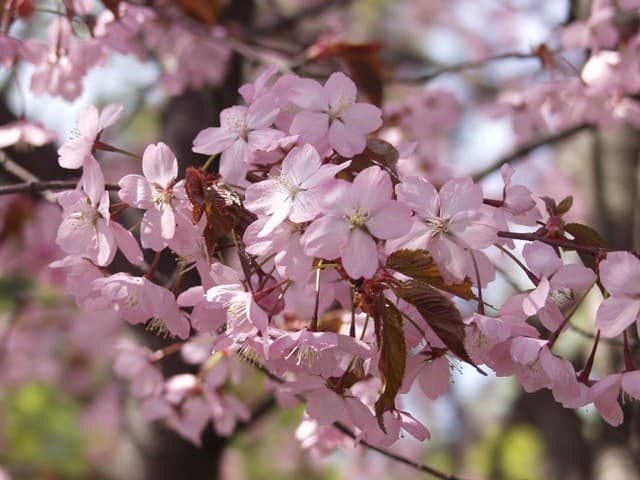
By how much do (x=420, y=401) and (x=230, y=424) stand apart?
418 centimetres

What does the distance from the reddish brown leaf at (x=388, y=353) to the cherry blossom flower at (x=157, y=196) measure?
0.23m

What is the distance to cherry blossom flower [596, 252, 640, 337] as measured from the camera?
691 millimetres

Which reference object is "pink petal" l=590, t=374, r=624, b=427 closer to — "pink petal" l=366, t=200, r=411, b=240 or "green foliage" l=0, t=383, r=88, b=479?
"pink petal" l=366, t=200, r=411, b=240

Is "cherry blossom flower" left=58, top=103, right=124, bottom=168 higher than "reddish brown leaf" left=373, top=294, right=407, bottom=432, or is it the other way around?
"cherry blossom flower" left=58, top=103, right=124, bottom=168

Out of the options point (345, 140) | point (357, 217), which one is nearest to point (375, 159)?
point (345, 140)

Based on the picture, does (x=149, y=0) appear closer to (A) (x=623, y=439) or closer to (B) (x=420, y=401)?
Result: (A) (x=623, y=439)

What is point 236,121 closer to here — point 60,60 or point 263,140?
point 263,140

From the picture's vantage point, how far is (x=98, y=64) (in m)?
1.29

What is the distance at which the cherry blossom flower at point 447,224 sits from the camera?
71 cm

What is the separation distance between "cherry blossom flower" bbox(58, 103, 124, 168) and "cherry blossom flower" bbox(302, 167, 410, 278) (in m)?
0.33

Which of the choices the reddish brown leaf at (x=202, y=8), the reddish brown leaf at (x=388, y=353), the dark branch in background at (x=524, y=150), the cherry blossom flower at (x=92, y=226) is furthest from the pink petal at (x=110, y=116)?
the dark branch in background at (x=524, y=150)

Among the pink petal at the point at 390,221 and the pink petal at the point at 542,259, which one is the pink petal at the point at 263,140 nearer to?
the pink petal at the point at 390,221

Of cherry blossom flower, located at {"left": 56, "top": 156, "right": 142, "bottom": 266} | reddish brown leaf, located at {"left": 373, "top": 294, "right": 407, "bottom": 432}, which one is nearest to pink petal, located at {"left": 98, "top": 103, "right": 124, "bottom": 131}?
cherry blossom flower, located at {"left": 56, "top": 156, "right": 142, "bottom": 266}

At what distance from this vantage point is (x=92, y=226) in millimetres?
813
